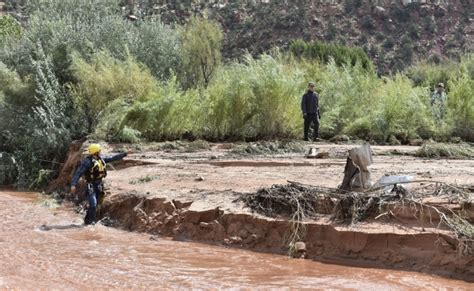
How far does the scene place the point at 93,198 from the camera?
10.7 metres

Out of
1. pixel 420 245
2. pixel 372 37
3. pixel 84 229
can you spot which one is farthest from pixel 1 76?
pixel 372 37

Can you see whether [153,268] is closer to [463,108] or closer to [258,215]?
[258,215]

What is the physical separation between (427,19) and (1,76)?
1586 inches

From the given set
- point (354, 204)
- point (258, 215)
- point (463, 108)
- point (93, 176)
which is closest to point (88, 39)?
point (93, 176)

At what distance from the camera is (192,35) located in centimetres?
3212

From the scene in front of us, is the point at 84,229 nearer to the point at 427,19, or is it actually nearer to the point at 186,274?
the point at 186,274

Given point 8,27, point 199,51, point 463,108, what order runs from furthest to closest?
point 8,27 < point 199,51 < point 463,108

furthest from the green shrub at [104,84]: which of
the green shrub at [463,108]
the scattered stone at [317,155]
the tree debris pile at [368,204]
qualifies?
the tree debris pile at [368,204]

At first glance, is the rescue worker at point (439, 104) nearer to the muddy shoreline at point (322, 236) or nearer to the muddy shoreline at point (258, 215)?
the muddy shoreline at point (258, 215)

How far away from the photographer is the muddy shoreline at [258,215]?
25.1 ft

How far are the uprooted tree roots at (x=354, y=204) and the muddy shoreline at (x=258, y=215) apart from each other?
118 millimetres

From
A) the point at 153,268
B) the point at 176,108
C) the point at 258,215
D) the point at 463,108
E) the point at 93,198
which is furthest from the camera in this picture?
the point at 176,108

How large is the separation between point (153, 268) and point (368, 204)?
303 centimetres

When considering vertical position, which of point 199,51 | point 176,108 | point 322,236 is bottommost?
point 322,236
